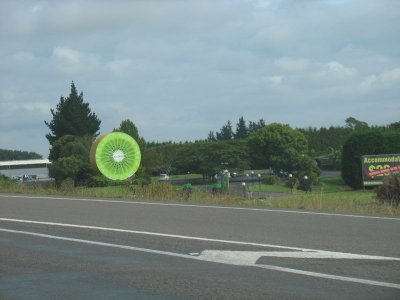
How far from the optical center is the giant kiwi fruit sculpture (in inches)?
981

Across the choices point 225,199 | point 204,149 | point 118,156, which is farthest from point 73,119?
point 225,199

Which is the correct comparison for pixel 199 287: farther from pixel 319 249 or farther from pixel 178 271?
pixel 319 249

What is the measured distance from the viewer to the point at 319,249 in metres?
9.86

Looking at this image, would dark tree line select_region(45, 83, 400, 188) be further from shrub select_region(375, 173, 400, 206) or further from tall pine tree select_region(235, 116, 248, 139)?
tall pine tree select_region(235, 116, 248, 139)

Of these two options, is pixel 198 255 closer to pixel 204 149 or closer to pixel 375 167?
pixel 375 167

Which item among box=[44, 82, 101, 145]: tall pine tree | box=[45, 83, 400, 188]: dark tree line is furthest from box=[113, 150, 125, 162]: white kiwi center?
box=[44, 82, 101, 145]: tall pine tree

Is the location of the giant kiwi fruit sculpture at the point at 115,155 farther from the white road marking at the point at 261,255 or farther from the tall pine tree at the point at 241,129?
the tall pine tree at the point at 241,129

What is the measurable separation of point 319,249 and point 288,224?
2.96 meters

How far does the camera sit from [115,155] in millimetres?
25219

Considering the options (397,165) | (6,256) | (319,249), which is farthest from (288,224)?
(397,165)

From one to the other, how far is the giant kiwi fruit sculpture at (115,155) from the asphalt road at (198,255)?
9556 millimetres

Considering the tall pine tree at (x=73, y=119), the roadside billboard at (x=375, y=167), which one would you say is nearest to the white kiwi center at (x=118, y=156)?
the roadside billboard at (x=375, y=167)

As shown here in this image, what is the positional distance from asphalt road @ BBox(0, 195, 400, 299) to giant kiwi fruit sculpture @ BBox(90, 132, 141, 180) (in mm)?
9556

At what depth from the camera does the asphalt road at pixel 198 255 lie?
7.31 meters
